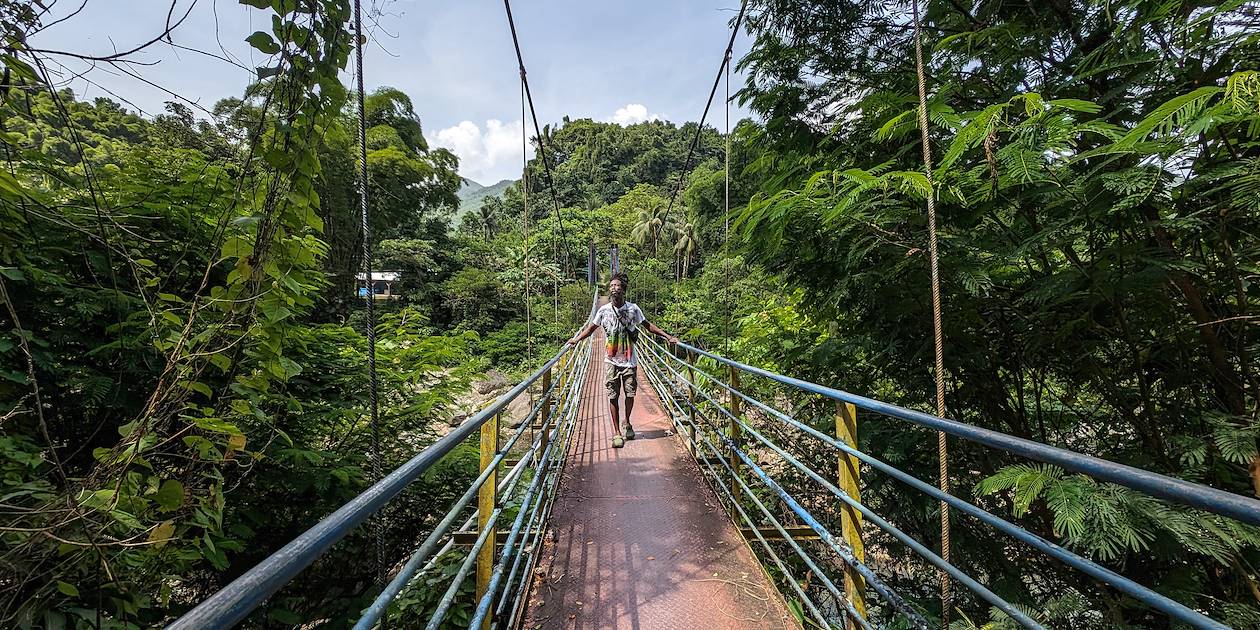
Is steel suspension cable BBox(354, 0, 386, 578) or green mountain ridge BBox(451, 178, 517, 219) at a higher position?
green mountain ridge BBox(451, 178, 517, 219)

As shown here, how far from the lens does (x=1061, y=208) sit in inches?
65.7

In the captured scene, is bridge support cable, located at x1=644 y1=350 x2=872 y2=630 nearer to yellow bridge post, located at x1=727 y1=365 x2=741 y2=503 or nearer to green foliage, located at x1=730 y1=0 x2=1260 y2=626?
yellow bridge post, located at x1=727 y1=365 x2=741 y2=503

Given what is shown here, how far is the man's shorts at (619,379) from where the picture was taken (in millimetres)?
3863

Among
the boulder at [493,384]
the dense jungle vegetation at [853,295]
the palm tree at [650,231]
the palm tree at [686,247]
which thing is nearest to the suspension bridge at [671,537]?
the dense jungle vegetation at [853,295]

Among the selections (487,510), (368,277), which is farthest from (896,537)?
(368,277)

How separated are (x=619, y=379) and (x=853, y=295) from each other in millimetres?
2058

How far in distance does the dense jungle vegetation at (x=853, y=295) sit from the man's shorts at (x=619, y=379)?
121cm

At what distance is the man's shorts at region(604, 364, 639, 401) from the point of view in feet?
12.7

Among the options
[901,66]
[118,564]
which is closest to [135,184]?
[118,564]

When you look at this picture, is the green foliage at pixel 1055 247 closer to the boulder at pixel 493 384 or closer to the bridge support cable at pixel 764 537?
the bridge support cable at pixel 764 537

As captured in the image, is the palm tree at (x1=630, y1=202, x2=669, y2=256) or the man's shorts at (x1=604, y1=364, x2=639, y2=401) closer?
the man's shorts at (x1=604, y1=364, x2=639, y2=401)

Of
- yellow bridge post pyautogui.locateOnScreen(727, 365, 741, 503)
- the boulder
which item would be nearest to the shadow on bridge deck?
yellow bridge post pyautogui.locateOnScreen(727, 365, 741, 503)

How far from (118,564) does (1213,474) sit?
3.61 meters

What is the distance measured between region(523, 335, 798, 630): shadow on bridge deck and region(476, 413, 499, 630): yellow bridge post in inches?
16.2
